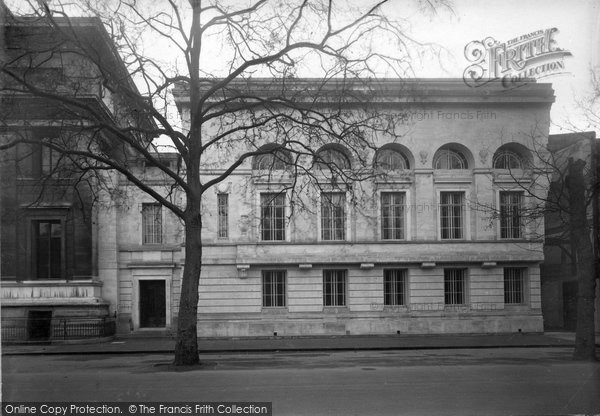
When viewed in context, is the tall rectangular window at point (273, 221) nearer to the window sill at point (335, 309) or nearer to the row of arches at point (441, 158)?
the row of arches at point (441, 158)

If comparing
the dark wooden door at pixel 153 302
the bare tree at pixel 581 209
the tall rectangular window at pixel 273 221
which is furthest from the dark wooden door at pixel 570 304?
the dark wooden door at pixel 153 302

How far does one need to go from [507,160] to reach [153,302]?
20.7 m

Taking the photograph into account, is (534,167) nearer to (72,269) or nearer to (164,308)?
(72,269)

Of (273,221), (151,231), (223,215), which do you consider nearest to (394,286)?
(273,221)

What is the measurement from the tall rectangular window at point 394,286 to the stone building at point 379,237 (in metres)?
0.07

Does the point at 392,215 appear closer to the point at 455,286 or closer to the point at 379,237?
the point at 379,237

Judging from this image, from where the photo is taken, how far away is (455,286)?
27.9 meters

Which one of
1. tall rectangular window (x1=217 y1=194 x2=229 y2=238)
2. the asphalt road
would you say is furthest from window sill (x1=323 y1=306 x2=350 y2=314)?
the asphalt road

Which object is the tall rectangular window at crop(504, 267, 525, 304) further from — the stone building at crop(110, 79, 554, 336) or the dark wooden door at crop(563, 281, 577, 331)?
the dark wooden door at crop(563, 281, 577, 331)

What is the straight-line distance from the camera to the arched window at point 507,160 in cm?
2105

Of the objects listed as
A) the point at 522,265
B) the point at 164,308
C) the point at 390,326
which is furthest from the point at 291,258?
the point at 522,265

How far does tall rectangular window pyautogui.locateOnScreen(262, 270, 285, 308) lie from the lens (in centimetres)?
3108

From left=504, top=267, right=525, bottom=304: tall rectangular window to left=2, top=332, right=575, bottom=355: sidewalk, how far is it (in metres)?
1.47

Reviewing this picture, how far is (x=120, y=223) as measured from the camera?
107ft
